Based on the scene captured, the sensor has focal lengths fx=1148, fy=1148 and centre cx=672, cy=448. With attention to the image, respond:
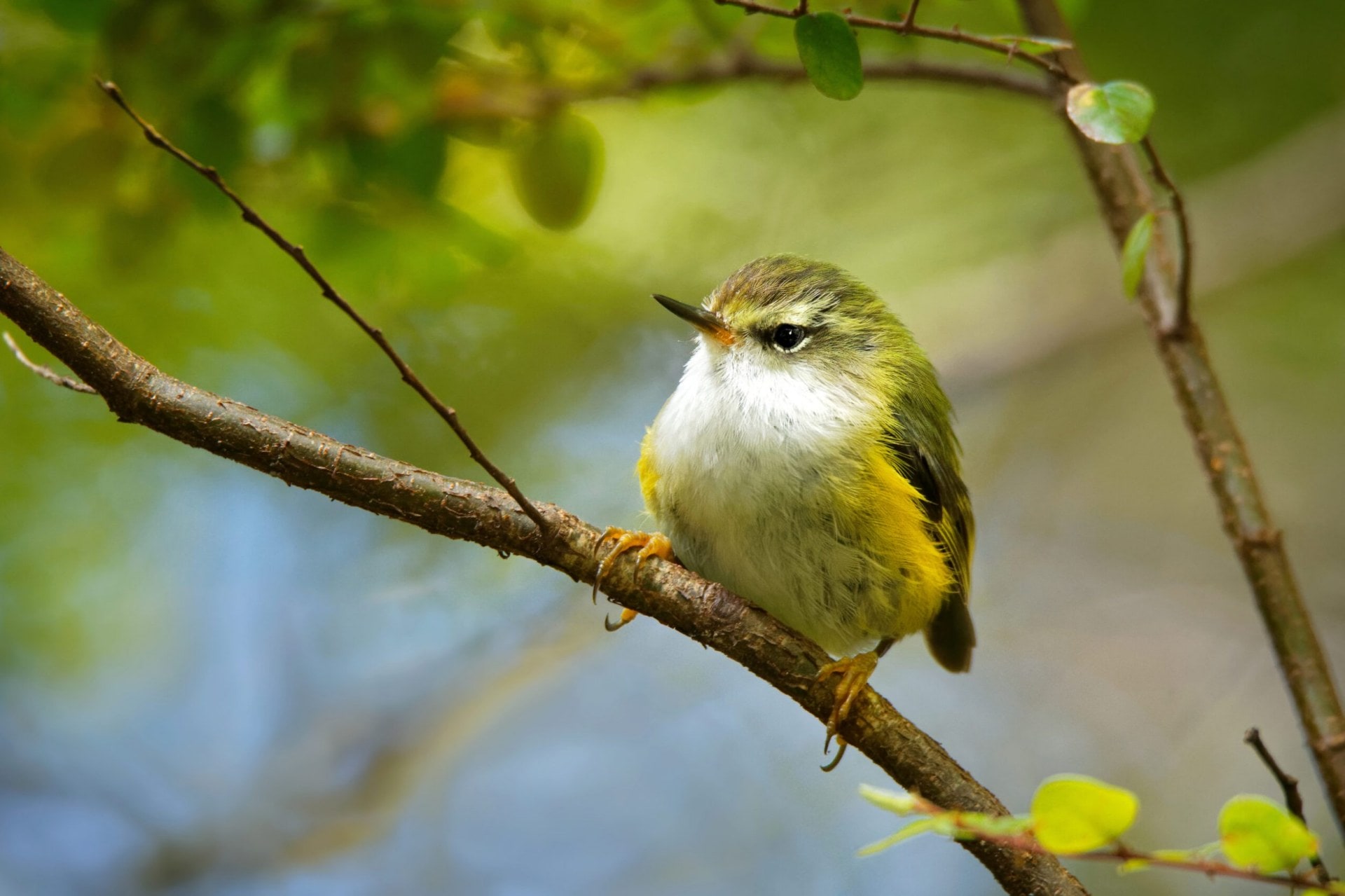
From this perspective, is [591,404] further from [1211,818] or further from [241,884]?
[1211,818]

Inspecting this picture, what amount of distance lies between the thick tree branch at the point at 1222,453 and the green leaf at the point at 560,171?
1.11 m

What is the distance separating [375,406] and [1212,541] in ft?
13.0

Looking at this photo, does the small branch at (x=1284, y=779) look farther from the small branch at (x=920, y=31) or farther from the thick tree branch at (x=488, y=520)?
the small branch at (x=920, y=31)

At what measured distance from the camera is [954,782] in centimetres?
211

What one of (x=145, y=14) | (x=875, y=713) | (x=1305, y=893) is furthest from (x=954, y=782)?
(x=145, y=14)

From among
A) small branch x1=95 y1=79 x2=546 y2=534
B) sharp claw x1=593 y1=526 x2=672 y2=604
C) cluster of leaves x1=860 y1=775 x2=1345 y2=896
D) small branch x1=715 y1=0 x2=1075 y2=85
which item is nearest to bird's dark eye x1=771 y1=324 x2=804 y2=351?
sharp claw x1=593 y1=526 x2=672 y2=604

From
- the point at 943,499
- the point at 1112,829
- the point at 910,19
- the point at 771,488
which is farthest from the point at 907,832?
the point at 943,499

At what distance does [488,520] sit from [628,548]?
32cm

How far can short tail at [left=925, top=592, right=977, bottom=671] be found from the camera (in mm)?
3018

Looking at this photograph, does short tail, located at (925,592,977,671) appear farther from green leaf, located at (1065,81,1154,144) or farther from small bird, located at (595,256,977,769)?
green leaf, located at (1065,81,1154,144)

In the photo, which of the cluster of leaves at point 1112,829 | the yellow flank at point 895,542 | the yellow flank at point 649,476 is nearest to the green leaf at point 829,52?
the yellow flank at point 895,542

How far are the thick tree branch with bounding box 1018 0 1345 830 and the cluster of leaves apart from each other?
1277mm

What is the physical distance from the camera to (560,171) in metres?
2.79

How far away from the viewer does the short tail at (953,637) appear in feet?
9.90
